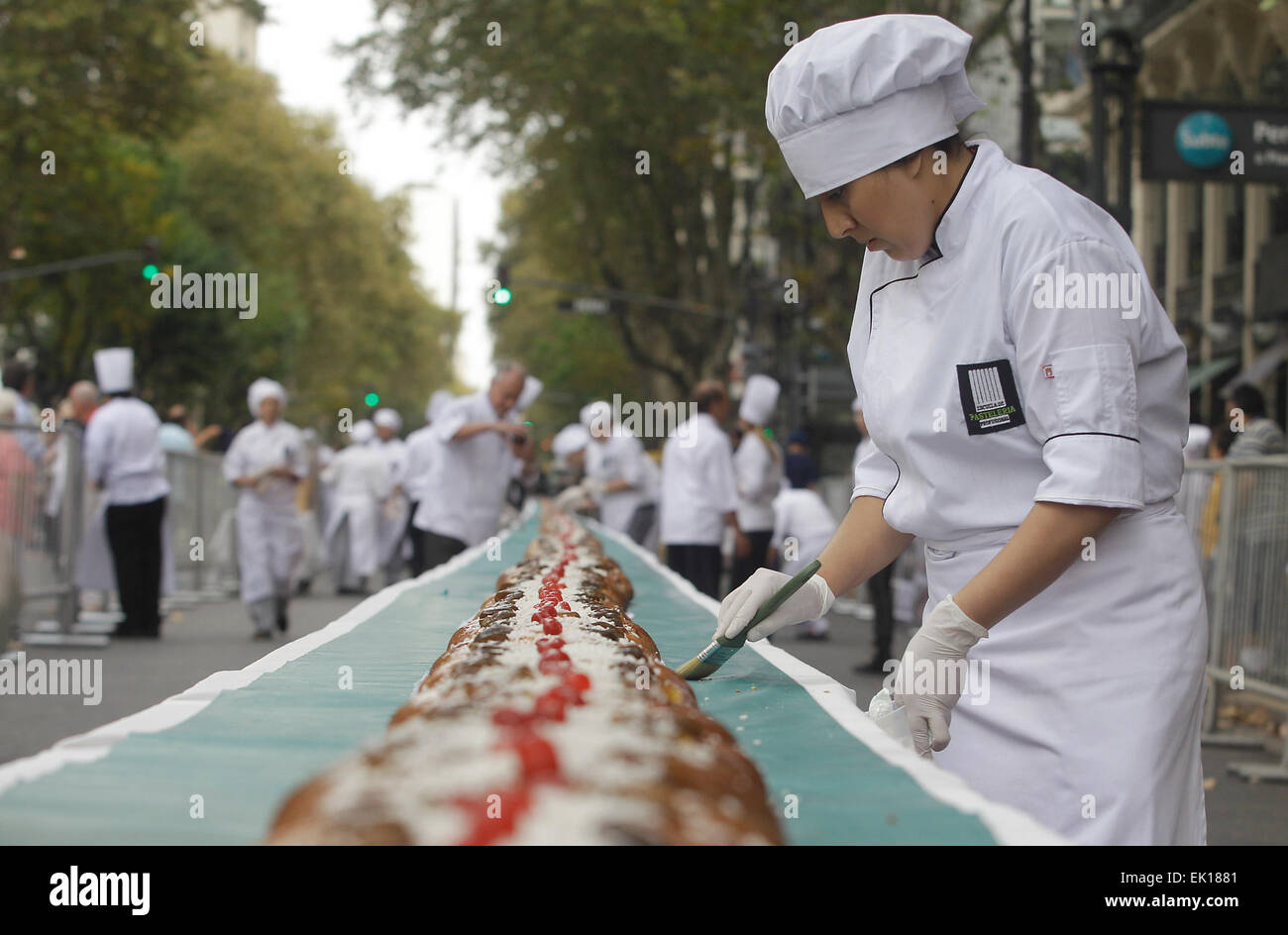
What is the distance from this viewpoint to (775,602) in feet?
11.4

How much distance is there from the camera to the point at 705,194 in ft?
108

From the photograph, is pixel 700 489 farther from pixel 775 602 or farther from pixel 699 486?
pixel 775 602

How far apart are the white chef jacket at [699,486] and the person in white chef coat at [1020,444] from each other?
9374 mm

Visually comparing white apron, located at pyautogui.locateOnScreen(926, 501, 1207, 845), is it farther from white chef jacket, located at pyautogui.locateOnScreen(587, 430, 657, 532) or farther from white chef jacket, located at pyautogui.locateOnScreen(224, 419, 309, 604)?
white chef jacket, located at pyautogui.locateOnScreen(587, 430, 657, 532)

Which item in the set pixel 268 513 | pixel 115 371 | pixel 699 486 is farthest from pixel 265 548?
pixel 699 486

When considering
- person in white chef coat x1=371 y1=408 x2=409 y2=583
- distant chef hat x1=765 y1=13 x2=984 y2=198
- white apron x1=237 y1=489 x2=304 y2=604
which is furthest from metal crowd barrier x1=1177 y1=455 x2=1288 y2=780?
person in white chef coat x1=371 y1=408 x2=409 y2=583

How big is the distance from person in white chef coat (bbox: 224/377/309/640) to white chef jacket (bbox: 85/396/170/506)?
85 cm

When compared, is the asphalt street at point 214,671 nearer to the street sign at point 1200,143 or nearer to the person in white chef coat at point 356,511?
the person in white chef coat at point 356,511

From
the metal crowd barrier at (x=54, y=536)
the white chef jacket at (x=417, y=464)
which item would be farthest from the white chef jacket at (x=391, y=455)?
the metal crowd barrier at (x=54, y=536)

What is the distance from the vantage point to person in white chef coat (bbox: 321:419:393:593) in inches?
806

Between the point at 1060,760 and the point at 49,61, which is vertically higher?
the point at 49,61
